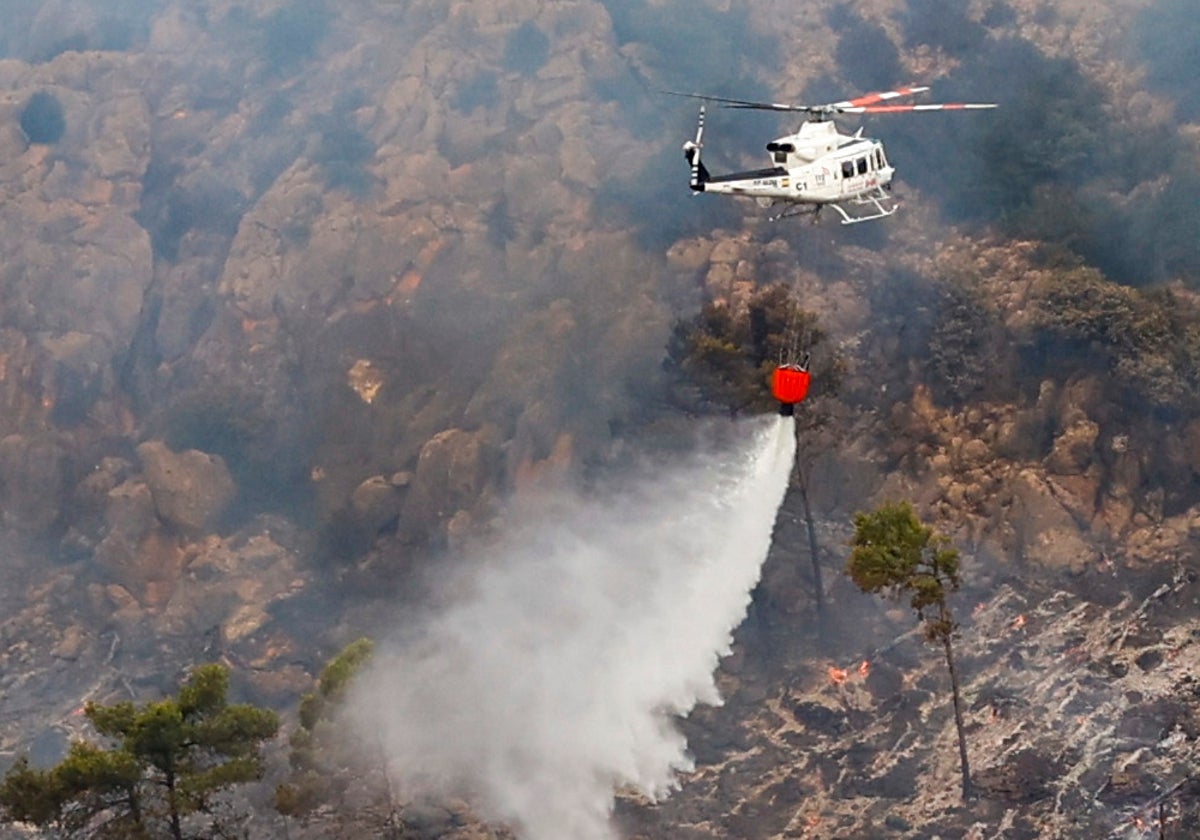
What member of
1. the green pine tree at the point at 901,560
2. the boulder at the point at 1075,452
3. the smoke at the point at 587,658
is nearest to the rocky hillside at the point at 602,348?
the boulder at the point at 1075,452

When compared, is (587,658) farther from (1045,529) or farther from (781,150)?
(781,150)

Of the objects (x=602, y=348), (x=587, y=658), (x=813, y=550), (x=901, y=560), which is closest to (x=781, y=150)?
(x=901, y=560)

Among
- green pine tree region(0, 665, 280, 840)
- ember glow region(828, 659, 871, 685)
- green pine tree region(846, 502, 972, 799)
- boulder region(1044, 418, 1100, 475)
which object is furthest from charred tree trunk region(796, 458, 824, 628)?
green pine tree region(0, 665, 280, 840)

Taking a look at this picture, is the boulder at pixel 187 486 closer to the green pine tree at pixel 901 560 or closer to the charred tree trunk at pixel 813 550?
the charred tree trunk at pixel 813 550

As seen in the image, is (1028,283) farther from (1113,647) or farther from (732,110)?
(732,110)

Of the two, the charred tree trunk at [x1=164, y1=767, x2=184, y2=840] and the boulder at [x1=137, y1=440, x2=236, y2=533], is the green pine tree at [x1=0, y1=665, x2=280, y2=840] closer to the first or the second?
the charred tree trunk at [x1=164, y1=767, x2=184, y2=840]

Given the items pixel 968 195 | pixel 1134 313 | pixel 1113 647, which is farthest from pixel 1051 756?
pixel 968 195
